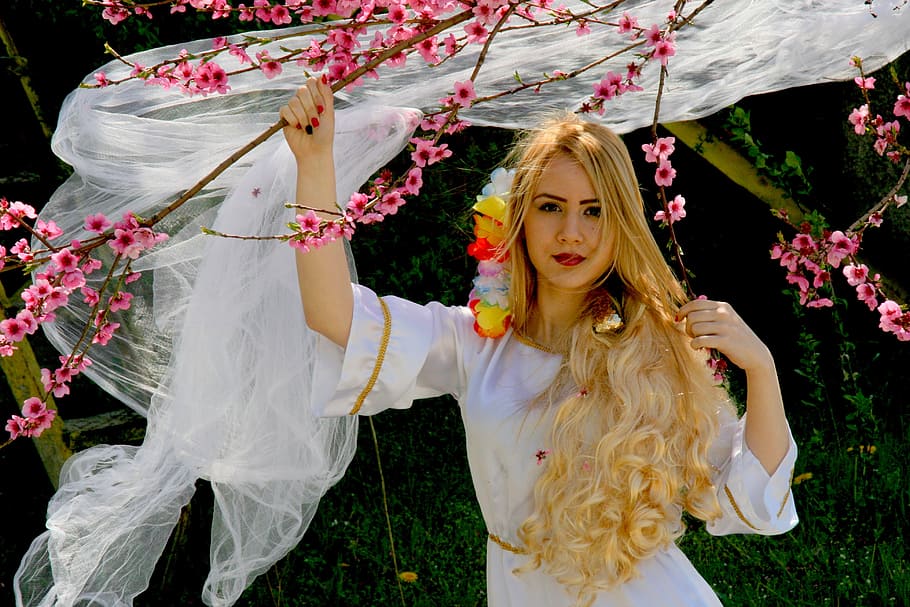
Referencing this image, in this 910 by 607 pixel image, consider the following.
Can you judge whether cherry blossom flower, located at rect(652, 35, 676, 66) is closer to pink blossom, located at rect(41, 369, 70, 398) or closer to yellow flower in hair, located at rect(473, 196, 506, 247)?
yellow flower in hair, located at rect(473, 196, 506, 247)

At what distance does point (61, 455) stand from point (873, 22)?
261 cm

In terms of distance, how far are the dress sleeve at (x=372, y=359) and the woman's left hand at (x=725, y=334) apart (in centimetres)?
53

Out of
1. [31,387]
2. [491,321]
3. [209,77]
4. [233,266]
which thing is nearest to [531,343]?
[491,321]

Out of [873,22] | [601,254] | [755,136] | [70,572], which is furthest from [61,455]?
A: [755,136]

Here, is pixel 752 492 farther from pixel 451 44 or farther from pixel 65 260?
pixel 65 260

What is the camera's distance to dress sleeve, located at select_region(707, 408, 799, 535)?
2.12 metres

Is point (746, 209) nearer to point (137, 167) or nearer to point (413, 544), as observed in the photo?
point (413, 544)

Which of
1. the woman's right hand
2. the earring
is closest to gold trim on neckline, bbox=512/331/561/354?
the earring

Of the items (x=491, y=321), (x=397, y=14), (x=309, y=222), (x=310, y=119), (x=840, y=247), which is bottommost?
(x=840, y=247)

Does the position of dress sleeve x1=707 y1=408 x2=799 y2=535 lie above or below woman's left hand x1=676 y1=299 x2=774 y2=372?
below

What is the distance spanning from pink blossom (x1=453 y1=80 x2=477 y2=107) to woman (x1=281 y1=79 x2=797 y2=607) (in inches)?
12.1

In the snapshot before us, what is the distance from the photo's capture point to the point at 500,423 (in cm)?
219

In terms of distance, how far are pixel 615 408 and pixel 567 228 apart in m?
0.37

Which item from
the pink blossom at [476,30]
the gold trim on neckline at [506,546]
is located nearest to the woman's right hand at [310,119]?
the pink blossom at [476,30]
